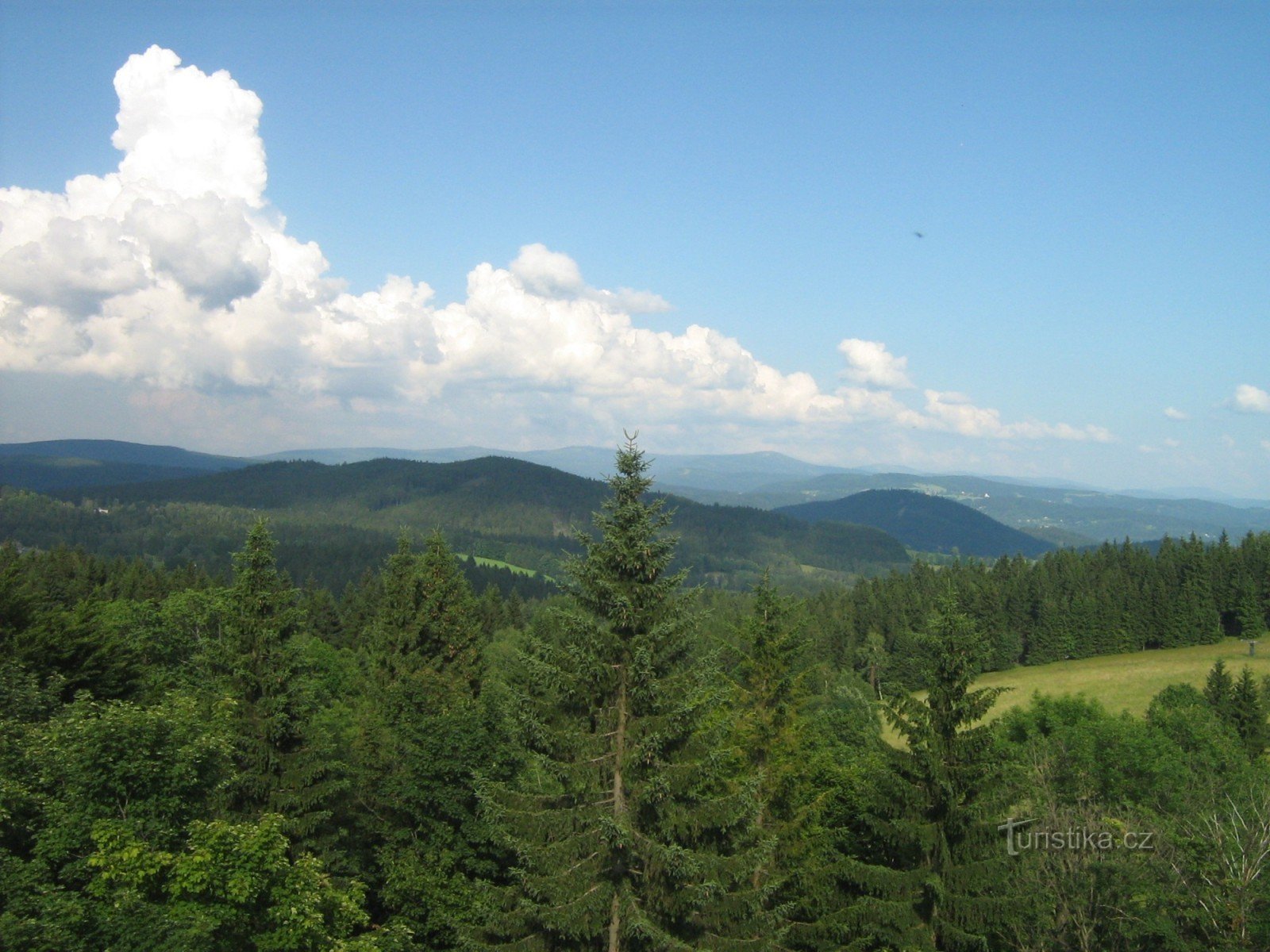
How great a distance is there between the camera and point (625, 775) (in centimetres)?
1605

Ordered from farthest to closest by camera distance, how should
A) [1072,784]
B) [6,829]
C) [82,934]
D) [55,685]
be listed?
[1072,784] < [55,685] < [6,829] < [82,934]

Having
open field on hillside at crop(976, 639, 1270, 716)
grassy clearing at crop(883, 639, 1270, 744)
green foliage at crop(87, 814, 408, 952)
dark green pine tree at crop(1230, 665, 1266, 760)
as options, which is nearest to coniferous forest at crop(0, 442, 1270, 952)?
green foliage at crop(87, 814, 408, 952)

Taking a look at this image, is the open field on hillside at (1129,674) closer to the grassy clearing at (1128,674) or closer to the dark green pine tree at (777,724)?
the grassy clearing at (1128,674)

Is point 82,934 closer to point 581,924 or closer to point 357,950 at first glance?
point 357,950

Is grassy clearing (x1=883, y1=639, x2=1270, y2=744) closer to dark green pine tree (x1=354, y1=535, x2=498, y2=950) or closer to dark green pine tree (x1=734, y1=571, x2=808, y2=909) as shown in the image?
dark green pine tree (x1=734, y1=571, x2=808, y2=909)

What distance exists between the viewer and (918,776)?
19641mm

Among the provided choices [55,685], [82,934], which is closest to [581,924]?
[82,934]

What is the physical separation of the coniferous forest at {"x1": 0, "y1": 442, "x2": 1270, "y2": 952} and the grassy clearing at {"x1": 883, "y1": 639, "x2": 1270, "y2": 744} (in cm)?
4120

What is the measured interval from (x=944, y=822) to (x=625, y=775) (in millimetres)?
8777

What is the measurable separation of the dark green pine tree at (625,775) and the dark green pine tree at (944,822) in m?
3.86

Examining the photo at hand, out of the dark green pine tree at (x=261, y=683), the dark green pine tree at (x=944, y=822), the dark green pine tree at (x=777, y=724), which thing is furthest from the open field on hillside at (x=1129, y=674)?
the dark green pine tree at (x=261, y=683)

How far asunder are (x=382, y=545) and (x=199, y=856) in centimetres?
18902

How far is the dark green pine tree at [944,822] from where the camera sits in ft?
61.6

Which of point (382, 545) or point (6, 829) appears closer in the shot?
point (6, 829)
